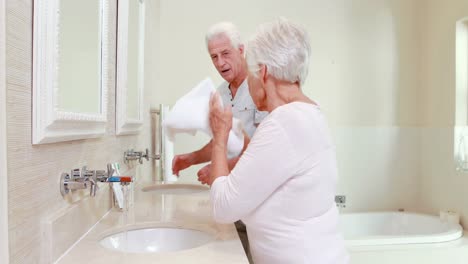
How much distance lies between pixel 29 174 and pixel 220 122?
0.61 metres

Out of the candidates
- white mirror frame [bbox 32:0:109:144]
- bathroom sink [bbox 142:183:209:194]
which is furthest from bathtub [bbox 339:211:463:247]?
white mirror frame [bbox 32:0:109:144]

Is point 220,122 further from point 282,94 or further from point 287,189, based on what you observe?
point 287,189

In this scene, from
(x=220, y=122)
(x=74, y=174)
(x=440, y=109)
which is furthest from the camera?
(x=440, y=109)

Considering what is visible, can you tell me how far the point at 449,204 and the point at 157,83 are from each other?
2227mm

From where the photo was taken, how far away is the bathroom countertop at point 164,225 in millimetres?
908

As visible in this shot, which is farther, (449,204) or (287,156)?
(449,204)

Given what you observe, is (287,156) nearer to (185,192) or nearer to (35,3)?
(35,3)

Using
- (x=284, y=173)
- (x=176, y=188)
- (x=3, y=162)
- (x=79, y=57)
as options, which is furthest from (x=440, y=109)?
(x=3, y=162)

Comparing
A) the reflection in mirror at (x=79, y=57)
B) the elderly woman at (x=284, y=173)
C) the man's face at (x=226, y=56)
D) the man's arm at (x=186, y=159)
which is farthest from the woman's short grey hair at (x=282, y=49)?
the man's arm at (x=186, y=159)

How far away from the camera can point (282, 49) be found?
106cm

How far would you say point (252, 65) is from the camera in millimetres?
1119

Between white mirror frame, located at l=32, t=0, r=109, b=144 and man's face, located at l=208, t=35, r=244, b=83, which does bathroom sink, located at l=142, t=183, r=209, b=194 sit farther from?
white mirror frame, located at l=32, t=0, r=109, b=144

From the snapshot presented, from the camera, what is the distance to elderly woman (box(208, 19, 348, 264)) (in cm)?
100

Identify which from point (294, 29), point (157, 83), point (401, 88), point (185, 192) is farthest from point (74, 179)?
point (401, 88)
